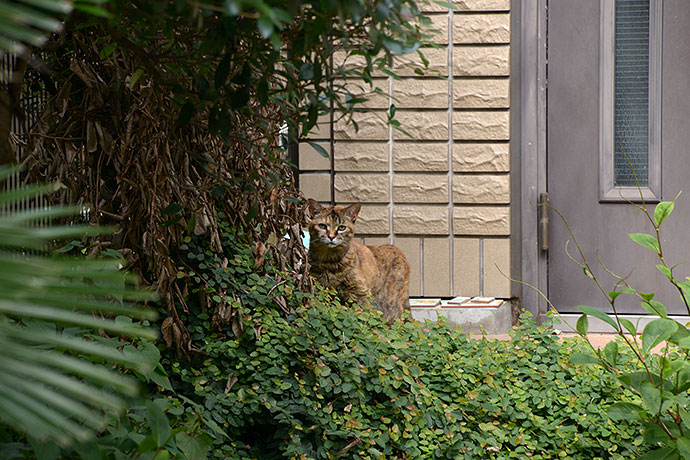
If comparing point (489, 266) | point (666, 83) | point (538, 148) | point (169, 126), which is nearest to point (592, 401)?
point (169, 126)

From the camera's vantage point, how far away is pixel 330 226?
364 centimetres

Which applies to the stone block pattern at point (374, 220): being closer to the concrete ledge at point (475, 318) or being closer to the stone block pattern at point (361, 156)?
the stone block pattern at point (361, 156)

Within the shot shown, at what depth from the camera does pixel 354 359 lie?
2326 millimetres

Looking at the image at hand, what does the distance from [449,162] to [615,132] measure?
3.60 feet

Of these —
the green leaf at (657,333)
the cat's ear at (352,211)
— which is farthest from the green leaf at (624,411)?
the cat's ear at (352,211)

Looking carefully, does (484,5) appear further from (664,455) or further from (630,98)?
(664,455)

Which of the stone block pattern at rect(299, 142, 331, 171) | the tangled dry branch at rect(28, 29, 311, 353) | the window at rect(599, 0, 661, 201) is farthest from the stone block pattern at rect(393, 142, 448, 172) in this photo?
the tangled dry branch at rect(28, 29, 311, 353)

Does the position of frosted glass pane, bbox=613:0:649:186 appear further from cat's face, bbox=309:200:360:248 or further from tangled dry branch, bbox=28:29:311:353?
tangled dry branch, bbox=28:29:311:353

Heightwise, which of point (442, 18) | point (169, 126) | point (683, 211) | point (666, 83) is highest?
point (442, 18)

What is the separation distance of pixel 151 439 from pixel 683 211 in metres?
4.18

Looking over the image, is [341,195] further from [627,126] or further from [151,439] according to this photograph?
[151,439]

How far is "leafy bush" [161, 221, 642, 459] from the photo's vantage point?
Answer: 216cm

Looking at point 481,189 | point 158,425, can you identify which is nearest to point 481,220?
point 481,189

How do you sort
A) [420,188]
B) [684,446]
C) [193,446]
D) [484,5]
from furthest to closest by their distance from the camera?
[420,188], [484,5], [684,446], [193,446]
